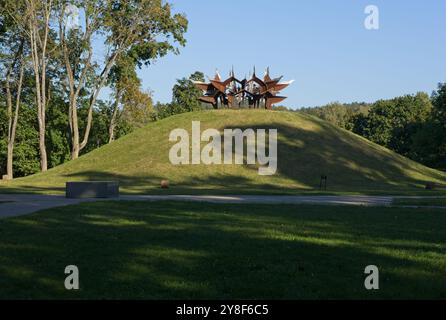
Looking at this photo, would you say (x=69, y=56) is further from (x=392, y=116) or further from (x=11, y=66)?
(x=392, y=116)

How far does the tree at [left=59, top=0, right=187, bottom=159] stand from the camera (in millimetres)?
56438

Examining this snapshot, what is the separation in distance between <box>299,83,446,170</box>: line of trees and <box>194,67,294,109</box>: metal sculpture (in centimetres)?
2710

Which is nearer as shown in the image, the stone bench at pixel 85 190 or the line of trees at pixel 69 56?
the stone bench at pixel 85 190

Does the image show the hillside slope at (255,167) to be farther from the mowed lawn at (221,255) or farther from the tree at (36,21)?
the mowed lawn at (221,255)

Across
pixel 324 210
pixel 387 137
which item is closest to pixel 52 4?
pixel 324 210

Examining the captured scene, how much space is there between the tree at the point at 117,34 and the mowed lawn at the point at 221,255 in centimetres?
4176

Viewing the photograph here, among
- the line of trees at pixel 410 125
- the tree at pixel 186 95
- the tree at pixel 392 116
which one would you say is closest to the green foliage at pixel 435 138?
the line of trees at pixel 410 125

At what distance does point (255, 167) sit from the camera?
45.8 m

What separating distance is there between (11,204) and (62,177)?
24088 mm

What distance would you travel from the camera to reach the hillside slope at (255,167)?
4159cm

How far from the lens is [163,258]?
10.6 m

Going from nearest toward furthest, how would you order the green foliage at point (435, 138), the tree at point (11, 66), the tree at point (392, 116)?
the tree at point (11, 66) < the green foliage at point (435, 138) < the tree at point (392, 116)
